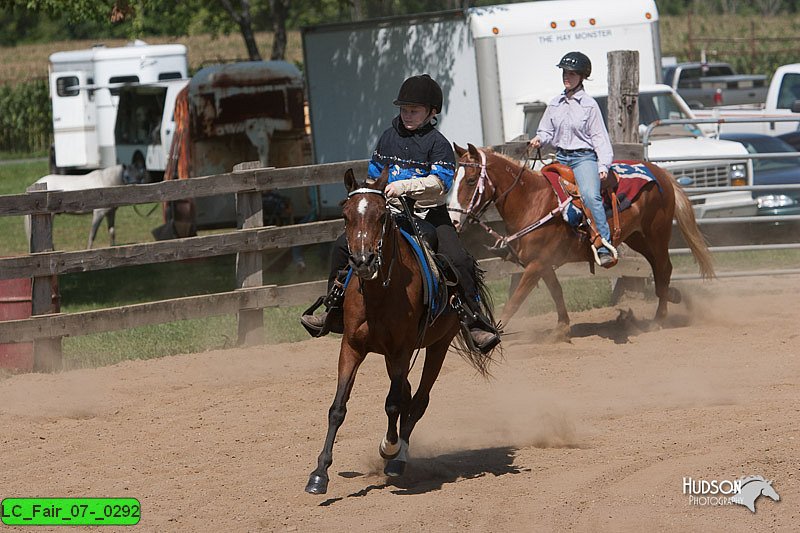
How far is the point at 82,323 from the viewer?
33.2ft

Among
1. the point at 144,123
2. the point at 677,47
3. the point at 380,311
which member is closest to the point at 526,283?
the point at 380,311

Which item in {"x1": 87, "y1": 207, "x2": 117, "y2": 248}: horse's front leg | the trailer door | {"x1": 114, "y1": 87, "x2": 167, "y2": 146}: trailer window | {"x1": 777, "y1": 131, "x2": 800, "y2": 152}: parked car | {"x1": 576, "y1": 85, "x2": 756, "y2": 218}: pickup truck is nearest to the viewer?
{"x1": 576, "y1": 85, "x2": 756, "y2": 218}: pickup truck

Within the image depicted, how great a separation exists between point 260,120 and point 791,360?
36.1 feet

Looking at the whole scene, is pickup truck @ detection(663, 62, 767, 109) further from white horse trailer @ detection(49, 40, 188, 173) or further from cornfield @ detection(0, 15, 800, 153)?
white horse trailer @ detection(49, 40, 188, 173)

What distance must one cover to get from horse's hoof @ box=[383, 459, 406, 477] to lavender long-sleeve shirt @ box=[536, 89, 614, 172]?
4.96 meters

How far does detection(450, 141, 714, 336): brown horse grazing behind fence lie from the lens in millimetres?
10531

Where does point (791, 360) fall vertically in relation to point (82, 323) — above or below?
below

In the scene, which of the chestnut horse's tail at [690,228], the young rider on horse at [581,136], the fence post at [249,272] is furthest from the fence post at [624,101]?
the fence post at [249,272]

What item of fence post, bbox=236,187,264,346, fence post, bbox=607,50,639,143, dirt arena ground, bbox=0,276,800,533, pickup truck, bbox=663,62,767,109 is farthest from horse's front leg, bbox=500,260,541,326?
pickup truck, bbox=663,62,767,109

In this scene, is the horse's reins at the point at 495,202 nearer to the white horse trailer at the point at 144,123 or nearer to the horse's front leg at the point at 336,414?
the horse's front leg at the point at 336,414

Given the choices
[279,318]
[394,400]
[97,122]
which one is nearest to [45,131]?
[97,122]

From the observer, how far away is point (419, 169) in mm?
6793

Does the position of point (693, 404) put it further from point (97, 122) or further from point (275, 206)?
point (97, 122)

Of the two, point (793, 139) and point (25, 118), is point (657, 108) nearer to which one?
point (793, 139)
